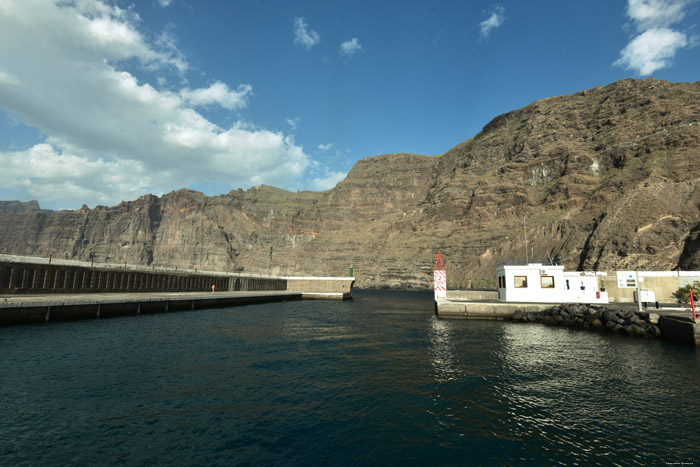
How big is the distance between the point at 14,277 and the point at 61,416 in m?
35.9

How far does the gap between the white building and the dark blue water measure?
17290mm

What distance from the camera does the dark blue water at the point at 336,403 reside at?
9258 mm

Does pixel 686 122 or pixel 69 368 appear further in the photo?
pixel 686 122

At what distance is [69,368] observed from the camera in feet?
51.6

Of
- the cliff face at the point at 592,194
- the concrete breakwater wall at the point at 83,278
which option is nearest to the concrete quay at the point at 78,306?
the concrete breakwater wall at the point at 83,278

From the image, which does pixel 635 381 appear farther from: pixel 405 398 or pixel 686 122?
pixel 686 122

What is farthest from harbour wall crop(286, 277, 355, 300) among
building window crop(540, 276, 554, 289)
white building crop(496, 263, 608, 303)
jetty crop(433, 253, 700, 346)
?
building window crop(540, 276, 554, 289)

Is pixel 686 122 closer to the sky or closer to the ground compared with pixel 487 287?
closer to the sky

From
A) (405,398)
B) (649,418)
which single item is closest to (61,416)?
(405,398)

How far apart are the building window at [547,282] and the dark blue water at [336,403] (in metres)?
17.6

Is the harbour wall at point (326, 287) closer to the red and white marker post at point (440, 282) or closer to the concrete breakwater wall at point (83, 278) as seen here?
the concrete breakwater wall at point (83, 278)

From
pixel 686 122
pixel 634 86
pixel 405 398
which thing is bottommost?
pixel 405 398

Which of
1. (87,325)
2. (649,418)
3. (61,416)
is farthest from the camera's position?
(87,325)

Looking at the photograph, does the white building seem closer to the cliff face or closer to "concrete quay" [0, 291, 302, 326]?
"concrete quay" [0, 291, 302, 326]
